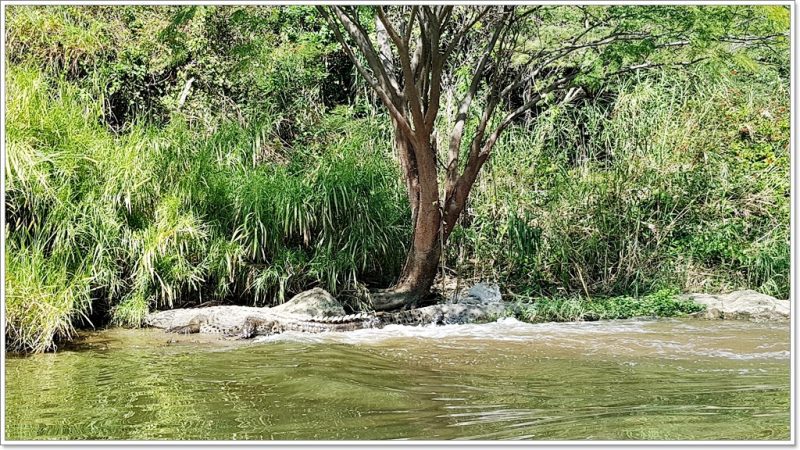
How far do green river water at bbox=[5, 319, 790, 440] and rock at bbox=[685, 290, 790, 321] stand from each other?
1.99 ft

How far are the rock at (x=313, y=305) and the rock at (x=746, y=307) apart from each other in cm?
342

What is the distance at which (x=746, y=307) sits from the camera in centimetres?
770

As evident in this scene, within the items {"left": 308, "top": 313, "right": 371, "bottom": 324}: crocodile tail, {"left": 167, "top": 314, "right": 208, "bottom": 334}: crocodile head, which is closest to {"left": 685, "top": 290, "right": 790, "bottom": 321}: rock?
{"left": 308, "top": 313, "right": 371, "bottom": 324}: crocodile tail

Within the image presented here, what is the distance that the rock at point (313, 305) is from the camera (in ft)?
23.3

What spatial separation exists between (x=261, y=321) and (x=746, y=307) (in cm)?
451

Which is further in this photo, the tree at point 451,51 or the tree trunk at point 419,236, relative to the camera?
the tree trunk at point 419,236

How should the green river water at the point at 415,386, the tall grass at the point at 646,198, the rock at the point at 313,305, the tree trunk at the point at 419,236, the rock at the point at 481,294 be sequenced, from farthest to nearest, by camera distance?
the tall grass at the point at 646,198
the rock at the point at 481,294
the tree trunk at the point at 419,236
the rock at the point at 313,305
the green river water at the point at 415,386

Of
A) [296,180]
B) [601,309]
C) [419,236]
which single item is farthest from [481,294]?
[296,180]

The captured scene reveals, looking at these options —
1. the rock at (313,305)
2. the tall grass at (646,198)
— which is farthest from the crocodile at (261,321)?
the tall grass at (646,198)

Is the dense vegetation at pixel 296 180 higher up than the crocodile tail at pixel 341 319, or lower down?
higher up

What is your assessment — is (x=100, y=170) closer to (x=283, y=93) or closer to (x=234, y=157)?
(x=234, y=157)

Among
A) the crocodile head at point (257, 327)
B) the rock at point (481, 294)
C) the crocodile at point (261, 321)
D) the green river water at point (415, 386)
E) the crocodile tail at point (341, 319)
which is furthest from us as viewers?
the rock at point (481, 294)

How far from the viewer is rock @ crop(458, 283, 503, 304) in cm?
803

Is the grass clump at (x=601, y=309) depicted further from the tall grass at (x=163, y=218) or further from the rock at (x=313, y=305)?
the rock at (x=313, y=305)
